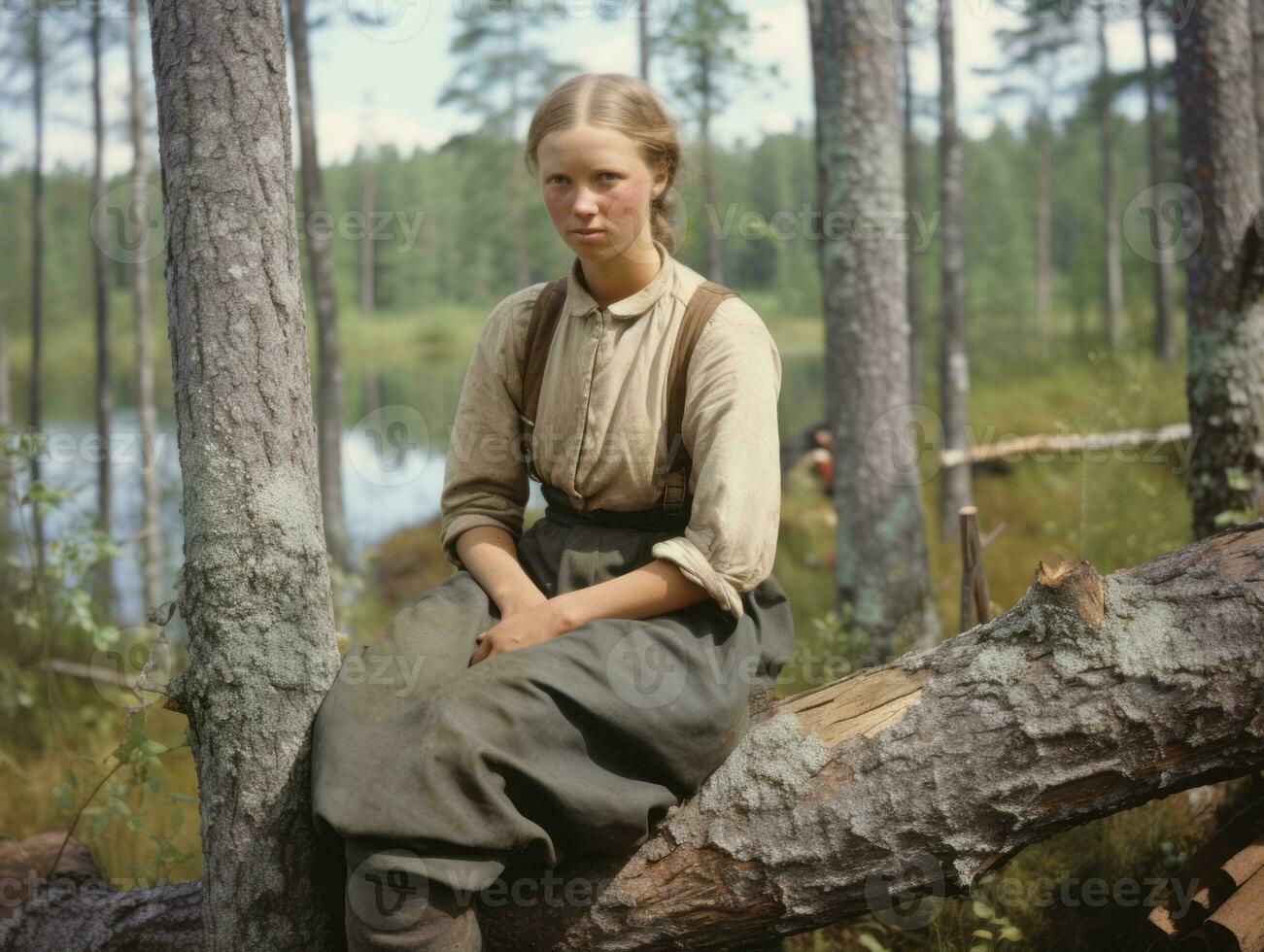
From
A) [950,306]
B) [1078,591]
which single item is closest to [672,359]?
[1078,591]

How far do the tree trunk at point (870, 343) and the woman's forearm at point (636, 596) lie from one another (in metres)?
3.47

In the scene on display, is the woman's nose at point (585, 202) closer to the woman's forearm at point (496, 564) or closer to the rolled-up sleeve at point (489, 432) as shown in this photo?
the rolled-up sleeve at point (489, 432)

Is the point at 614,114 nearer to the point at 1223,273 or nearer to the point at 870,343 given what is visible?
the point at 1223,273

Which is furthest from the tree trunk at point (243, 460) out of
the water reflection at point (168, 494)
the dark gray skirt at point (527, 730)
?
the water reflection at point (168, 494)

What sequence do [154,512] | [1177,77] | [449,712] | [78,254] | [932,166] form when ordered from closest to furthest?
[449,712]
[1177,77]
[154,512]
[78,254]
[932,166]

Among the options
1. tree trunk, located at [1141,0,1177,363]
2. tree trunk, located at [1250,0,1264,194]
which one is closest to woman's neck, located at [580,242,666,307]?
tree trunk, located at [1250,0,1264,194]

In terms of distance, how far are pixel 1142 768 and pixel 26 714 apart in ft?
17.9

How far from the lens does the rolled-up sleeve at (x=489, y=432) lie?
9.18 ft

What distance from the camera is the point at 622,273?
2656 mm

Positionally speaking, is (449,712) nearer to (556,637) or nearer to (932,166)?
(556,637)

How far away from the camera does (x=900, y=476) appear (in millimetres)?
5828

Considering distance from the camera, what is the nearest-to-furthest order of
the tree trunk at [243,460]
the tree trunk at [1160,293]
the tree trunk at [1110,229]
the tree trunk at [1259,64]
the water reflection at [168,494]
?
the tree trunk at [243,460] < the tree trunk at [1259,64] < the water reflection at [168,494] < the tree trunk at [1160,293] < the tree trunk at [1110,229]

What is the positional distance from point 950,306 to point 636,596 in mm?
7571

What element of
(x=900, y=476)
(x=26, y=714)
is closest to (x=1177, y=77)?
(x=900, y=476)
